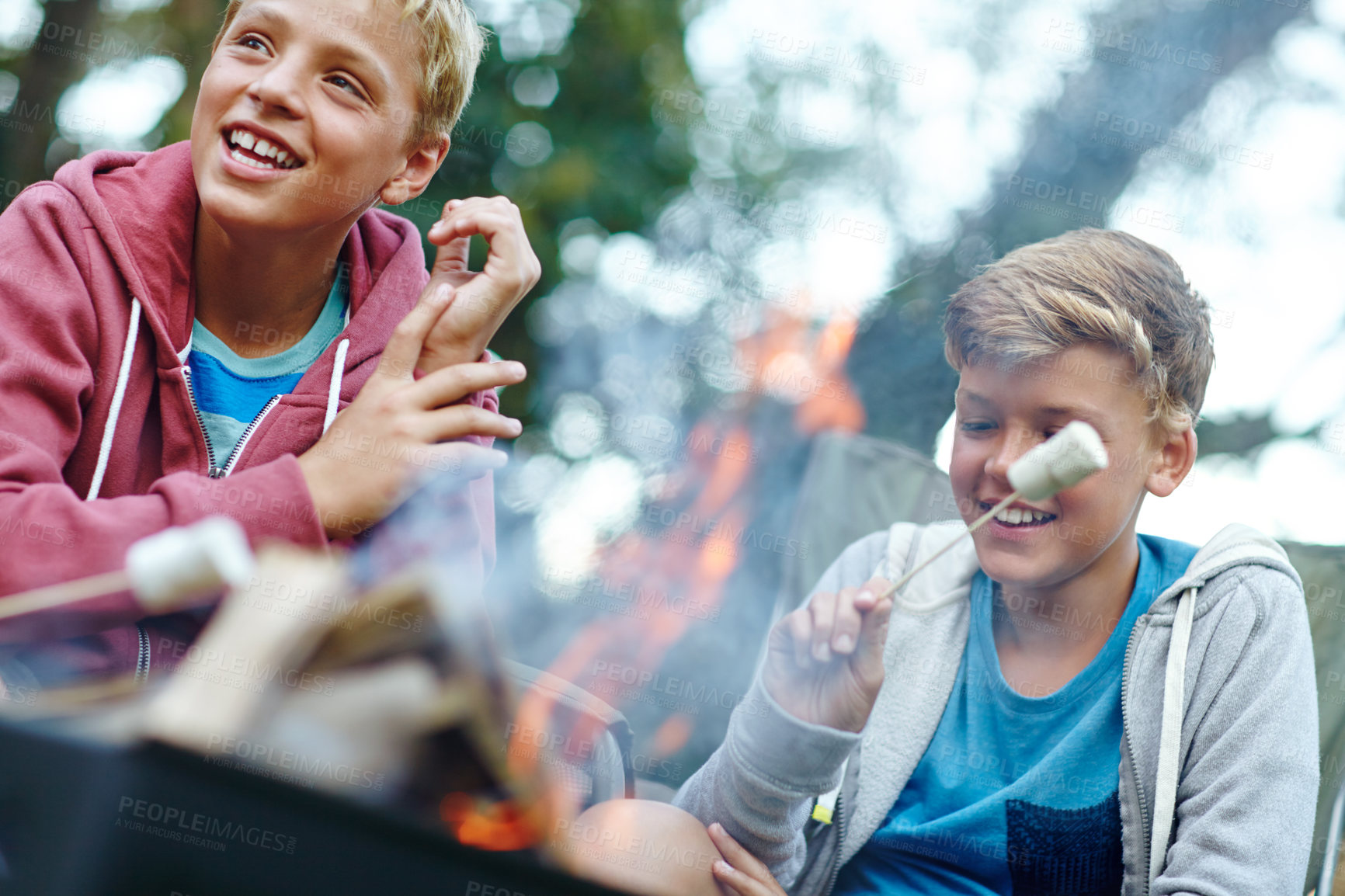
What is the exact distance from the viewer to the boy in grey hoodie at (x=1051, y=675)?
114 cm

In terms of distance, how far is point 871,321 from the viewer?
2.24 metres

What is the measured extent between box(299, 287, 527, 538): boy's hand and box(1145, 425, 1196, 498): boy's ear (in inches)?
Result: 34.1

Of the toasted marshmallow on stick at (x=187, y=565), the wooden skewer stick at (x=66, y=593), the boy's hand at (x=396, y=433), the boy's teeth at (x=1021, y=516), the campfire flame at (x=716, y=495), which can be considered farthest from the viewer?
the campfire flame at (x=716, y=495)

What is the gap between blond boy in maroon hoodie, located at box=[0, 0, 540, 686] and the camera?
97 cm

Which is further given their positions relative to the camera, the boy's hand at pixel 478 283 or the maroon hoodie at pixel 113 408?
the boy's hand at pixel 478 283

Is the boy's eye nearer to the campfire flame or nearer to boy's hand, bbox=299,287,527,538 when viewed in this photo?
boy's hand, bbox=299,287,527,538

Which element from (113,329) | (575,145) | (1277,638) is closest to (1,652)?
(113,329)

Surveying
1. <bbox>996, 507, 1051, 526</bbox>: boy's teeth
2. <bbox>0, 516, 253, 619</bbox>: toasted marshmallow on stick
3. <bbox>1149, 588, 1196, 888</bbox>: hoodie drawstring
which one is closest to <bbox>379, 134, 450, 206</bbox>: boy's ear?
<bbox>0, 516, 253, 619</bbox>: toasted marshmallow on stick

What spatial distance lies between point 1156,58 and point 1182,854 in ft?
5.20

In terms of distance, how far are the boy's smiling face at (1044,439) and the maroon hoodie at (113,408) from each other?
0.68 meters

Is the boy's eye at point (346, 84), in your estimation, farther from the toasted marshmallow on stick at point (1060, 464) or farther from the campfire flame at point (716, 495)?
the campfire flame at point (716, 495)

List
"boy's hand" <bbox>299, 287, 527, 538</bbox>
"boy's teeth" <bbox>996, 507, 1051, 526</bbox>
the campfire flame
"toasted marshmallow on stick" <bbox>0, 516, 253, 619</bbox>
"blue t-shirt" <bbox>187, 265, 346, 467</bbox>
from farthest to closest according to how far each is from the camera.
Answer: the campfire flame < "boy's teeth" <bbox>996, 507, 1051, 526</bbox> < "blue t-shirt" <bbox>187, 265, 346, 467</bbox> < "boy's hand" <bbox>299, 287, 527, 538</bbox> < "toasted marshmallow on stick" <bbox>0, 516, 253, 619</bbox>

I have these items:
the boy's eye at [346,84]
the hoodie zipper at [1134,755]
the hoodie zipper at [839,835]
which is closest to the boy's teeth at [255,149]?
the boy's eye at [346,84]

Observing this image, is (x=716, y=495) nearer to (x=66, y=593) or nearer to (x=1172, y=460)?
(x=1172, y=460)
